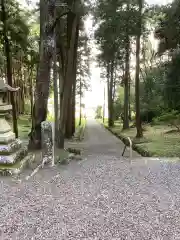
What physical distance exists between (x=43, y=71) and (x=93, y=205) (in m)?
8.27

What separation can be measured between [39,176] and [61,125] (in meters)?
8.16

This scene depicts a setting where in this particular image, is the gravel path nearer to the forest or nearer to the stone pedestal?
the stone pedestal

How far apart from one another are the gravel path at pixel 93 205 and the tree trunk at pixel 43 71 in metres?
4.27

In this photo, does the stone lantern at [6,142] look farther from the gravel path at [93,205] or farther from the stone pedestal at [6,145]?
the gravel path at [93,205]

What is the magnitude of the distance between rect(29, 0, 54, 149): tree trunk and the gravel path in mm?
4273

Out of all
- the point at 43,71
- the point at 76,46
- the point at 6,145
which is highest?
the point at 76,46

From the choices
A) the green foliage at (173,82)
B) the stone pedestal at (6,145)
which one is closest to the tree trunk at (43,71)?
the stone pedestal at (6,145)

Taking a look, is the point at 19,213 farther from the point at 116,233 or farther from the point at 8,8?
the point at 8,8

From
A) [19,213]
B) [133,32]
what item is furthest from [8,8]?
[19,213]

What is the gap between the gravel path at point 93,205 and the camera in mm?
5148

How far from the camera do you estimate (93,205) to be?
6.53 metres

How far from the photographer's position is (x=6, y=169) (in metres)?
9.21

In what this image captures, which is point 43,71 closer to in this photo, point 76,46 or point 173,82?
point 173,82

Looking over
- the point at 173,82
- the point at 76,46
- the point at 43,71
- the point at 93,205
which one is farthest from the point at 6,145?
the point at 76,46
